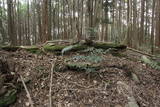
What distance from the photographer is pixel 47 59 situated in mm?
3752

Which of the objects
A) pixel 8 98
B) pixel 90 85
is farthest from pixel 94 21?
pixel 8 98

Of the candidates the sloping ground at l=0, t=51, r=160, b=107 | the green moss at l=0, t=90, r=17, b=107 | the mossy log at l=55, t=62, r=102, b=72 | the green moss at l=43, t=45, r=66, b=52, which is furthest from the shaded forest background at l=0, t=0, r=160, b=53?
the green moss at l=0, t=90, r=17, b=107

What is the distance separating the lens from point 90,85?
2973 millimetres

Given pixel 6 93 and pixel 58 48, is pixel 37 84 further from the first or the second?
pixel 58 48

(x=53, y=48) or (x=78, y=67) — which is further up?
(x=53, y=48)

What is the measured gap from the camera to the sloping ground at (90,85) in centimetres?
262

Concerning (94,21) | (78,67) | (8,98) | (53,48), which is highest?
(94,21)

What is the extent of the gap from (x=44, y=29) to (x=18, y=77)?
4559mm

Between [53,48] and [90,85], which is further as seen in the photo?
[53,48]

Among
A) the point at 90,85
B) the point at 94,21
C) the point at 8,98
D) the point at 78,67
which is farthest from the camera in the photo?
the point at 94,21

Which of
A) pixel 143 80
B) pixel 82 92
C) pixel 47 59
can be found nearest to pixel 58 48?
pixel 47 59

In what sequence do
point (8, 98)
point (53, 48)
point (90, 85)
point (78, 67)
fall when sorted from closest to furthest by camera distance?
point (8, 98) < point (90, 85) < point (78, 67) < point (53, 48)

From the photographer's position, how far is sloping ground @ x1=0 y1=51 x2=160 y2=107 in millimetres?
2623

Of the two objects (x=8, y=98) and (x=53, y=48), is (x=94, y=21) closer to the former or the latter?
(x=53, y=48)
